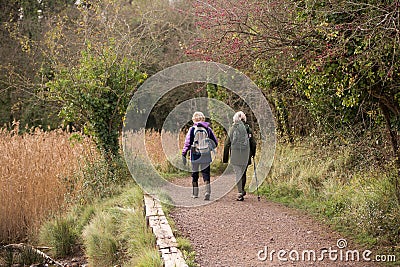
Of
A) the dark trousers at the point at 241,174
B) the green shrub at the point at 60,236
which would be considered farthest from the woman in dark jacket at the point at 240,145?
the green shrub at the point at 60,236

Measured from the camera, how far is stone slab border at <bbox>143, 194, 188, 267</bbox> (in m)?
5.07

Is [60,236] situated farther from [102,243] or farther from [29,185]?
[102,243]

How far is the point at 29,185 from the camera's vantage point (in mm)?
8414

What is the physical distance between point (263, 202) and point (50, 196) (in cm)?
361

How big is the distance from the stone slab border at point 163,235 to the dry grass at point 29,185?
6.50 ft

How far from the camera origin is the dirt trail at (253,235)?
18.3 feet

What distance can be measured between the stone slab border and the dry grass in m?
1.98

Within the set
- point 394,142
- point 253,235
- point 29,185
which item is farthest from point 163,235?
point 29,185

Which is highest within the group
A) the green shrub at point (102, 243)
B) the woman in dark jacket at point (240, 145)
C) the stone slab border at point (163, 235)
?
the woman in dark jacket at point (240, 145)

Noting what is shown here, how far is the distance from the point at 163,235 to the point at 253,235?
4.21ft

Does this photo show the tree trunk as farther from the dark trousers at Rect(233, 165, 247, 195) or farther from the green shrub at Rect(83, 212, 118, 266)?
the green shrub at Rect(83, 212, 118, 266)

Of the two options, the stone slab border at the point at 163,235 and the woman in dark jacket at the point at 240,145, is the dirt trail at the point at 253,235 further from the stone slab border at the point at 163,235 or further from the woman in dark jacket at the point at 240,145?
the woman in dark jacket at the point at 240,145

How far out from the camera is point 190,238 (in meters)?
6.43

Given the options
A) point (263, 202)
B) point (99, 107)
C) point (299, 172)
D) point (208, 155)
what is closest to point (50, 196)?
point (99, 107)
